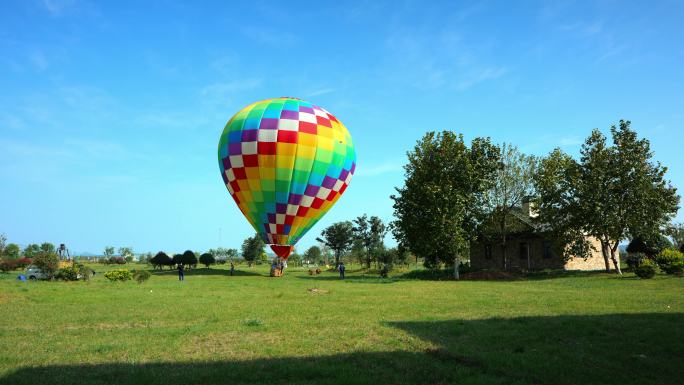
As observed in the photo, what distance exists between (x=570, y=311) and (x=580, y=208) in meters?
24.6

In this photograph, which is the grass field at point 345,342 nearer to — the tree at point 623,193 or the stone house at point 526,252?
the tree at point 623,193

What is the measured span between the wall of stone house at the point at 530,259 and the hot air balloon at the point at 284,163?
21218 mm

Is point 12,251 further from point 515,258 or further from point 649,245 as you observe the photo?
point 649,245

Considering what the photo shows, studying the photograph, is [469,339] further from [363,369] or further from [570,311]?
[570,311]

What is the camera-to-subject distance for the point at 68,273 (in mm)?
33844

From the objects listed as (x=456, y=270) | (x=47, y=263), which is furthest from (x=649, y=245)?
(x=47, y=263)

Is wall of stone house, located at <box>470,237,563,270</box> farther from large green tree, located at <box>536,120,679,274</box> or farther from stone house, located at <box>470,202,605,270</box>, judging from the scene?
large green tree, located at <box>536,120,679,274</box>

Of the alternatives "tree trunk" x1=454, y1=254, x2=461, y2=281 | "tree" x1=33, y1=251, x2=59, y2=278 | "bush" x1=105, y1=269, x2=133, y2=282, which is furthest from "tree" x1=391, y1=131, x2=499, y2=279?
"tree" x1=33, y1=251, x2=59, y2=278

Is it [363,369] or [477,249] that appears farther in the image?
[477,249]

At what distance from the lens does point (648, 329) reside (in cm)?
1255

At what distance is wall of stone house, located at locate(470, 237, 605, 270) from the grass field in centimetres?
2576

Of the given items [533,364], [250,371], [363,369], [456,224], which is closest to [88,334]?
[250,371]

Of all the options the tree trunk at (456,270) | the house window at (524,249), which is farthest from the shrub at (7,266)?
the house window at (524,249)

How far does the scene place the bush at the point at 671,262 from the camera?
3173cm
